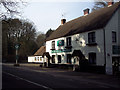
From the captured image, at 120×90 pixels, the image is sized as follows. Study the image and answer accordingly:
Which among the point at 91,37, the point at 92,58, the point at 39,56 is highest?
the point at 91,37

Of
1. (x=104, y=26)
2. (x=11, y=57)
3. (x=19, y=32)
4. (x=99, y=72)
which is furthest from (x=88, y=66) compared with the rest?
(x=11, y=57)

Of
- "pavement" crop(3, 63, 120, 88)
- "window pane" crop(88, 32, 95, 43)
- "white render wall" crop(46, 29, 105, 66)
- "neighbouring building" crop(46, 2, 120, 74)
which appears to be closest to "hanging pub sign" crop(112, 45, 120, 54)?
"neighbouring building" crop(46, 2, 120, 74)

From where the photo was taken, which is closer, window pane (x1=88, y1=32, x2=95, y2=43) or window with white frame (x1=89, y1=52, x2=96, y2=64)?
window with white frame (x1=89, y1=52, x2=96, y2=64)

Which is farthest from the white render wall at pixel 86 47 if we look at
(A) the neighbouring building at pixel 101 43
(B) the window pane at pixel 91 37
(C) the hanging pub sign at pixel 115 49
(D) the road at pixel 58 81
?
(D) the road at pixel 58 81

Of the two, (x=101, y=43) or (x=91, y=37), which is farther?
(x=91, y=37)

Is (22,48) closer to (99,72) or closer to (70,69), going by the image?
(70,69)

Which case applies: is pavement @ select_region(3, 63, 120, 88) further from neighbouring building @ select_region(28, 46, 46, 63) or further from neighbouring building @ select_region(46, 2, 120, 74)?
neighbouring building @ select_region(28, 46, 46, 63)

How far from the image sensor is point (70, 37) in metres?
27.8

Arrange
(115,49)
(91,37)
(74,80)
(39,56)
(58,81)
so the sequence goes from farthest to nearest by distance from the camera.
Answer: (39,56), (91,37), (115,49), (74,80), (58,81)

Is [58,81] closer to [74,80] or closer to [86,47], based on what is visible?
[74,80]

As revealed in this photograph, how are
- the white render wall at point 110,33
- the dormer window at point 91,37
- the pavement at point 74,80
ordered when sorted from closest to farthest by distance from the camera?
the pavement at point 74,80 → the white render wall at point 110,33 → the dormer window at point 91,37

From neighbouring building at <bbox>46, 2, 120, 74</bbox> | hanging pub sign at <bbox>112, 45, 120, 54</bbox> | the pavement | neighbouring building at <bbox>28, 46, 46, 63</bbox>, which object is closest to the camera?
the pavement

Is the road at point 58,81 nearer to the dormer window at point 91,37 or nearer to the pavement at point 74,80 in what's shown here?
the pavement at point 74,80

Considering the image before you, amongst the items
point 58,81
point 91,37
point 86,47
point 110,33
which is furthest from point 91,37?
point 58,81
